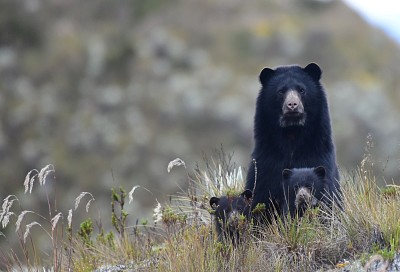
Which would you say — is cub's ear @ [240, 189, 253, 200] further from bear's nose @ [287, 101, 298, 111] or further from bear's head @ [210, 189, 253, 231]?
bear's nose @ [287, 101, 298, 111]

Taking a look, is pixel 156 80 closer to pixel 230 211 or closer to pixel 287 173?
pixel 230 211

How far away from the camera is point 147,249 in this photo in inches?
325

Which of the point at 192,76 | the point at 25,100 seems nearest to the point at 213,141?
the point at 192,76

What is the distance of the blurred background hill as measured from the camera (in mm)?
49469

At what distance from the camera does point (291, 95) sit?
880cm

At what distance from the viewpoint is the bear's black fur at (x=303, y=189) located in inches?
313

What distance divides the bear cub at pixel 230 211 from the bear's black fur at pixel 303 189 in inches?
15.6

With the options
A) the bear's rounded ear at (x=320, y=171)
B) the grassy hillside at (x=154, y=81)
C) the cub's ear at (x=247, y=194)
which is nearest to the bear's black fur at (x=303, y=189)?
the bear's rounded ear at (x=320, y=171)

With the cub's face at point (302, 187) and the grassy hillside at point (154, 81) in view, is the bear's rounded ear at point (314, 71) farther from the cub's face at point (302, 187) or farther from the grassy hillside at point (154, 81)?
the grassy hillside at point (154, 81)

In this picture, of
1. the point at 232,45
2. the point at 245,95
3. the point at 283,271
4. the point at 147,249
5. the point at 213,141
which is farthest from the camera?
the point at 232,45

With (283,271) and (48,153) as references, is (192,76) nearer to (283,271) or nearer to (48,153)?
(48,153)

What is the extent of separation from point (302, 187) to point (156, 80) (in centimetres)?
4929

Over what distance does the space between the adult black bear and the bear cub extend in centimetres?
19

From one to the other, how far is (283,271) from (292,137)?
203 cm
